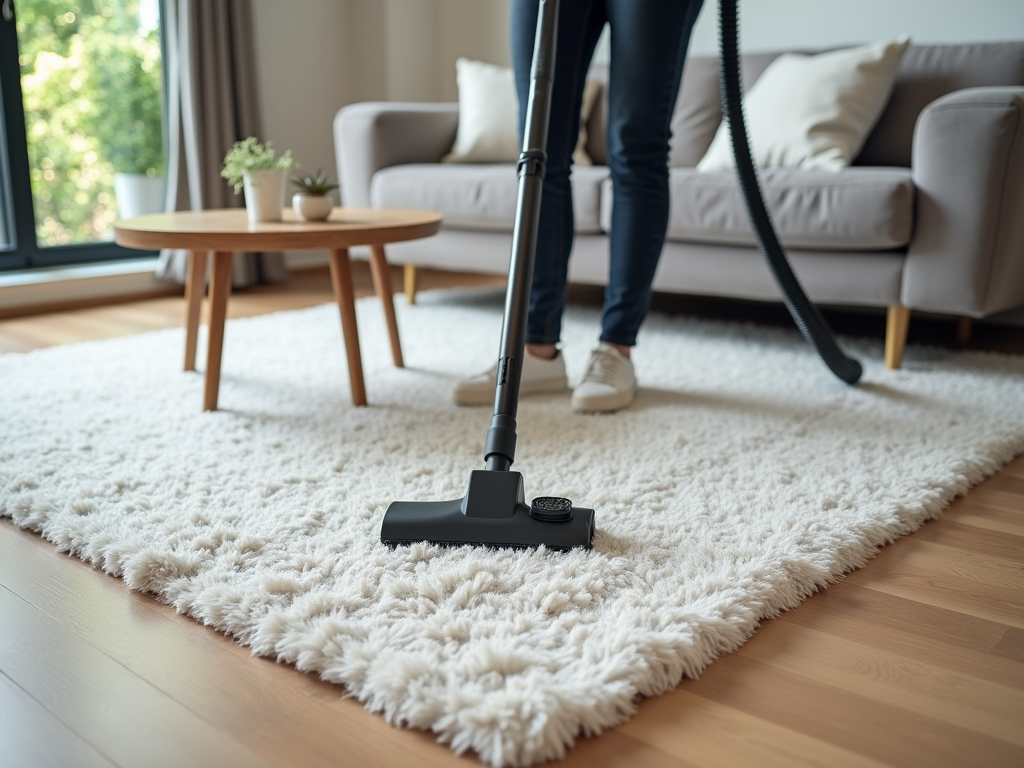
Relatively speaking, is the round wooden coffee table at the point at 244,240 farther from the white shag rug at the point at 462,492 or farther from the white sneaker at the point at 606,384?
the white sneaker at the point at 606,384

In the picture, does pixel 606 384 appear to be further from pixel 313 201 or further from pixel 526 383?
pixel 313 201

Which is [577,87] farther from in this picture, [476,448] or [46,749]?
[46,749]

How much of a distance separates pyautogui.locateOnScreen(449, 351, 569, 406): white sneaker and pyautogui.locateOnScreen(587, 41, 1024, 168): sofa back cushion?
0.81 meters

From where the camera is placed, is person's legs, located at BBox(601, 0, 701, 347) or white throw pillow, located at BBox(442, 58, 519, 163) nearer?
person's legs, located at BBox(601, 0, 701, 347)

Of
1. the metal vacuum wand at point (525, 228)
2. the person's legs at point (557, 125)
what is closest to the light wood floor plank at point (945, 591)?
the metal vacuum wand at point (525, 228)

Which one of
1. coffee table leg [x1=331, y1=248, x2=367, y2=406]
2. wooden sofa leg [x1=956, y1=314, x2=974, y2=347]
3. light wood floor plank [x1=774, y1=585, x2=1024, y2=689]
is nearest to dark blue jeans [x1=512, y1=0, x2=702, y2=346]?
coffee table leg [x1=331, y1=248, x2=367, y2=406]

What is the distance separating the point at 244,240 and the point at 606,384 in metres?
0.70

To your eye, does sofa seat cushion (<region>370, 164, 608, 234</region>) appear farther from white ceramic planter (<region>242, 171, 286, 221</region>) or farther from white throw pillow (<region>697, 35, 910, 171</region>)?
white ceramic planter (<region>242, 171, 286, 221</region>)

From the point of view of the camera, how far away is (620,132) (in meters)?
1.75

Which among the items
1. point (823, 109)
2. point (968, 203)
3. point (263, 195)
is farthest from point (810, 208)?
point (263, 195)

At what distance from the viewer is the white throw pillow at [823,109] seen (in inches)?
98.3

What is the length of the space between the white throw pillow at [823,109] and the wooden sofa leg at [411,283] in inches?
38.2

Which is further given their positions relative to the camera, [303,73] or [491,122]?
[303,73]

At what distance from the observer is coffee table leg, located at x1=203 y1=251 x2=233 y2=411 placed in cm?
172
